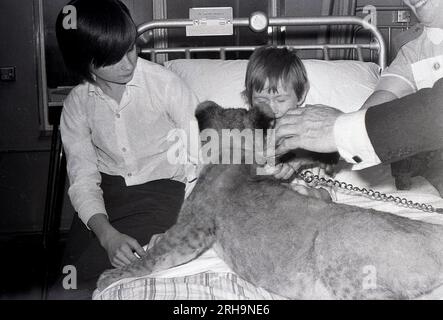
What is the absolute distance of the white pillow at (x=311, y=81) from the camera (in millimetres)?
1648

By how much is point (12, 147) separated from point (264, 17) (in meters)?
1.34

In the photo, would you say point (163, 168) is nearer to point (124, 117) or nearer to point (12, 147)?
point (124, 117)

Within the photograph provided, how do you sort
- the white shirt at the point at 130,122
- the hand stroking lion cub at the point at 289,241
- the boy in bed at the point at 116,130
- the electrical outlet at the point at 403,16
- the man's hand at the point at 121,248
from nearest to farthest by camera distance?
the hand stroking lion cub at the point at 289,241 → the man's hand at the point at 121,248 → the boy in bed at the point at 116,130 → the white shirt at the point at 130,122 → the electrical outlet at the point at 403,16

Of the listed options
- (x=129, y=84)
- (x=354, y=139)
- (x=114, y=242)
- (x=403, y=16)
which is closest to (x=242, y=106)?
(x=129, y=84)

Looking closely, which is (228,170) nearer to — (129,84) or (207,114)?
(207,114)

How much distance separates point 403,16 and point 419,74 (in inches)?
38.2

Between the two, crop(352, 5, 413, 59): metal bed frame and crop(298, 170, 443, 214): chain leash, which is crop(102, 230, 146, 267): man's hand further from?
crop(352, 5, 413, 59): metal bed frame

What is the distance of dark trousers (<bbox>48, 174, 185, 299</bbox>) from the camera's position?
1.12m

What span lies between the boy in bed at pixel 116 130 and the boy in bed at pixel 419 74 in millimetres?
588

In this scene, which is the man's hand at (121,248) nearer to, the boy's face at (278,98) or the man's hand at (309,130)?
the man's hand at (309,130)

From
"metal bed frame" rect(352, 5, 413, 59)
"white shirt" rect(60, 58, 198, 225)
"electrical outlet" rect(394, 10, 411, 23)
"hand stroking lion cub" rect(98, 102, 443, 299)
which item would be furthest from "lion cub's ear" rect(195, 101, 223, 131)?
"electrical outlet" rect(394, 10, 411, 23)

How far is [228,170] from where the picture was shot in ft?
3.41

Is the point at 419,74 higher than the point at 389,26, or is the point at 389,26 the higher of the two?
the point at 389,26

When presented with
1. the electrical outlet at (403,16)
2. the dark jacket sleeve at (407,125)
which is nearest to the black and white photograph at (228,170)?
the dark jacket sleeve at (407,125)
